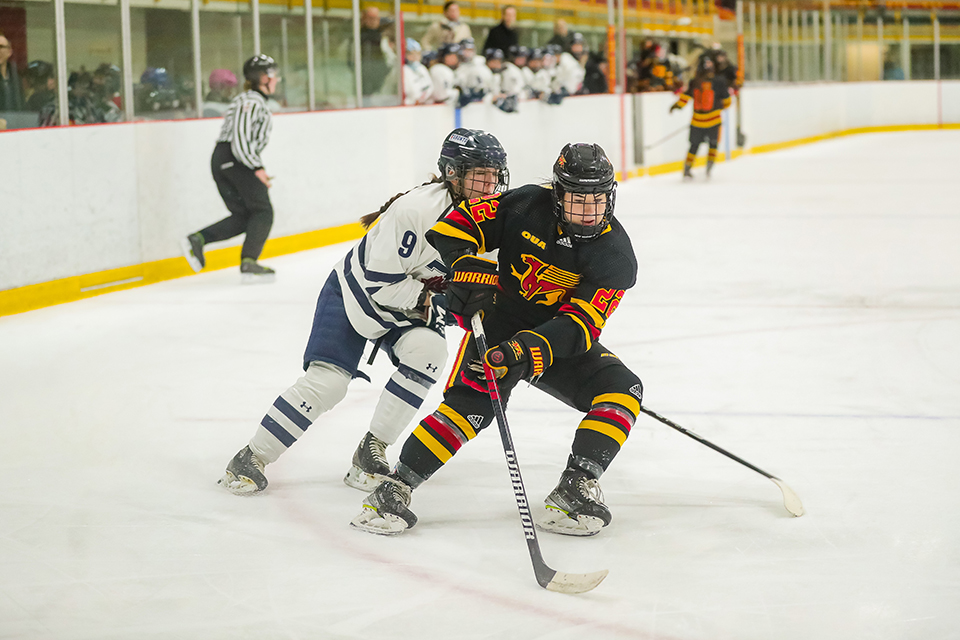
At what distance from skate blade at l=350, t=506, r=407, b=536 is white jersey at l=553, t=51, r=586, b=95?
29.1 feet

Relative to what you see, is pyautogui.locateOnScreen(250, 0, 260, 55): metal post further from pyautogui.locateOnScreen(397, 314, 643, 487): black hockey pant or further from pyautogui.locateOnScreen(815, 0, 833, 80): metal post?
pyautogui.locateOnScreen(815, 0, 833, 80): metal post

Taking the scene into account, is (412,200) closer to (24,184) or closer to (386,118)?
(24,184)

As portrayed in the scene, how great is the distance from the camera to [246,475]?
2709mm

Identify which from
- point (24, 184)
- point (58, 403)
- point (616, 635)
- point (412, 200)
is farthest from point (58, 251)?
point (616, 635)

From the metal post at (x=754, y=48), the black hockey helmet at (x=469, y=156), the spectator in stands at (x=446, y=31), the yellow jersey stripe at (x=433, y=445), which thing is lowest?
the yellow jersey stripe at (x=433, y=445)

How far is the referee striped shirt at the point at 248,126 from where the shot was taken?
6000 mm

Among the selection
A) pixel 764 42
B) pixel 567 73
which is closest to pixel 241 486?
pixel 567 73

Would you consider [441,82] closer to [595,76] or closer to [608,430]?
[595,76]

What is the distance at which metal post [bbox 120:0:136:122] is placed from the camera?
20.0ft

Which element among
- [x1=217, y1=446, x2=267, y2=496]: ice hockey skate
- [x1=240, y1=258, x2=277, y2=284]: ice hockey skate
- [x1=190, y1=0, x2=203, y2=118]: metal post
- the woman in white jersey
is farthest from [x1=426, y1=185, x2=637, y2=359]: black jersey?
[x1=190, y1=0, x2=203, y2=118]: metal post

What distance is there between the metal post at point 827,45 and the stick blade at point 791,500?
1842cm

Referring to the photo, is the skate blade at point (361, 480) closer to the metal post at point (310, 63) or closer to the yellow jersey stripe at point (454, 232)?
the yellow jersey stripe at point (454, 232)

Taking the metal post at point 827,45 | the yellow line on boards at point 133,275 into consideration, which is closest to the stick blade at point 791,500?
the yellow line on boards at point 133,275

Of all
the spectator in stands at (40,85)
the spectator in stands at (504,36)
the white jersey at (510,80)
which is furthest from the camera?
the spectator in stands at (504,36)
